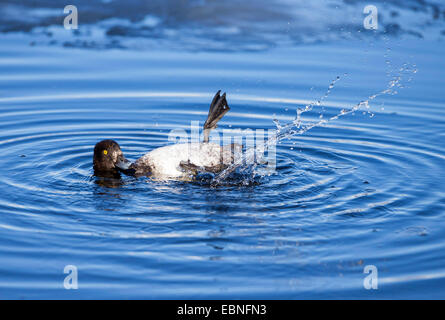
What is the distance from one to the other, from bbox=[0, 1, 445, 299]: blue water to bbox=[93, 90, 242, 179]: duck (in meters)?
0.19

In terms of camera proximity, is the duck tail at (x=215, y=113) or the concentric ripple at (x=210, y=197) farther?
the duck tail at (x=215, y=113)

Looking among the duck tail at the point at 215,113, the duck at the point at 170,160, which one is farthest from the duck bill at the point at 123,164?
the duck tail at the point at 215,113

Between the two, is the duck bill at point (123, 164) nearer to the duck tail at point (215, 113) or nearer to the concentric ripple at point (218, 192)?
the concentric ripple at point (218, 192)

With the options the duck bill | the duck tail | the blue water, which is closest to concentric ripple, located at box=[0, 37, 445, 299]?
the blue water

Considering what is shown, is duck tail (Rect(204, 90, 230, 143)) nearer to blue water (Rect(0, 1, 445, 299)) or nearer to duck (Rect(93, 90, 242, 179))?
duck (Rect(93, 90, 242, 179))

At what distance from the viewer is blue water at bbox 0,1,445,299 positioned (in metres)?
5.42

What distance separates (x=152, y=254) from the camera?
571 cm

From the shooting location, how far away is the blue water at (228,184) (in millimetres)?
5418

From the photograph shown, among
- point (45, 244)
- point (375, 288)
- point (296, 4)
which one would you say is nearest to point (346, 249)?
point (375, 288)

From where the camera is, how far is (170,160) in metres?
7.72

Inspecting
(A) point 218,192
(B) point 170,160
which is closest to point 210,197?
(A) point 218,192

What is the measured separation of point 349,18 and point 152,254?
8.30m

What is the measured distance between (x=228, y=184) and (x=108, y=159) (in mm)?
1537

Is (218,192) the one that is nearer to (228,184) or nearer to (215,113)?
(228,184)
